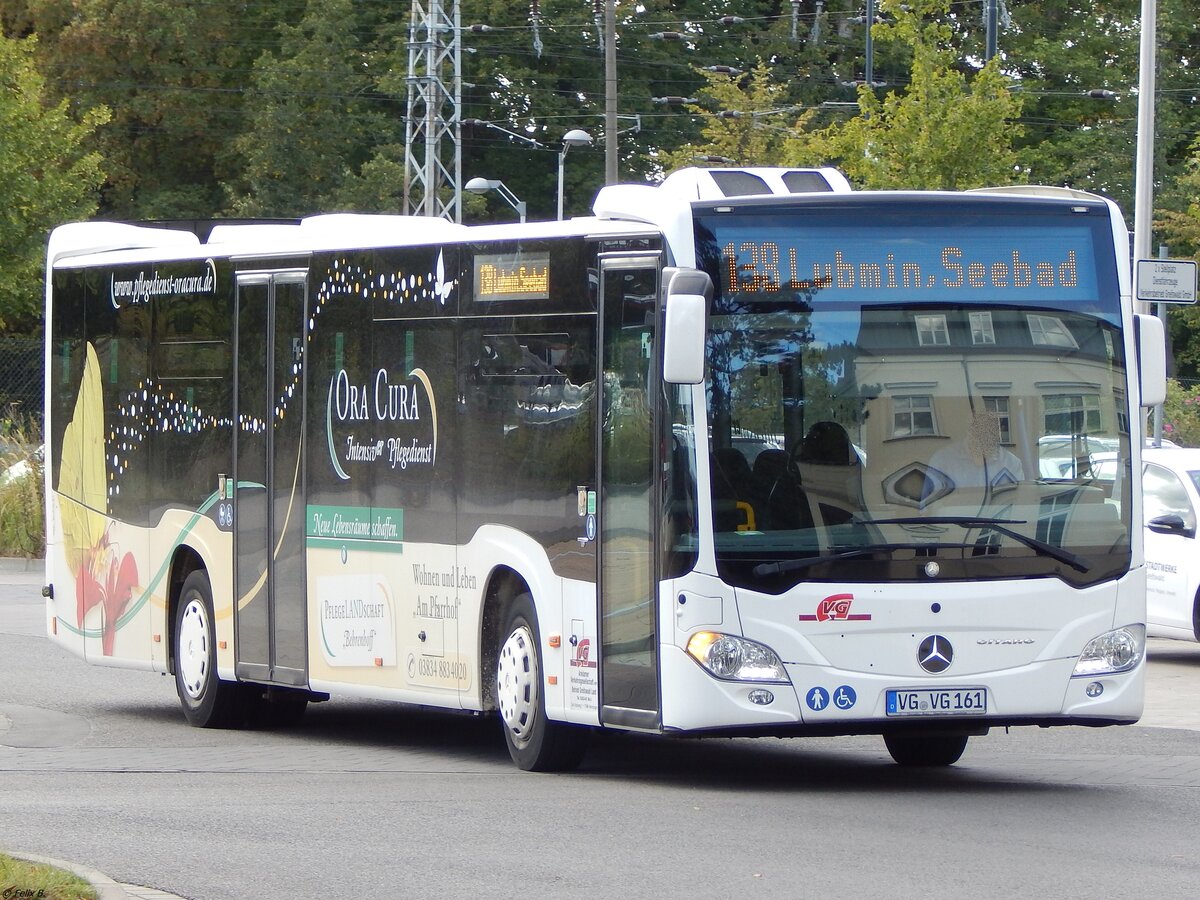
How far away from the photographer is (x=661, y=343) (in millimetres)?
10328

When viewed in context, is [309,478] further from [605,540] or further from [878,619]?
[878,619]

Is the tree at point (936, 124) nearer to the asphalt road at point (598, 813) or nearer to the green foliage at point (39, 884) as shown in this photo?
the asphalt road at point (598, 813)

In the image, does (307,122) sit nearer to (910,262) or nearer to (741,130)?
(741,130)

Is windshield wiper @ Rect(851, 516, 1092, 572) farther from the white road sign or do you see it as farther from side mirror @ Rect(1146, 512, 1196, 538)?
the white road sign

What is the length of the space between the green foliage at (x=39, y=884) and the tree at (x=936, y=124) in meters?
25.8

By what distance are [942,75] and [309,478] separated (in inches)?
848

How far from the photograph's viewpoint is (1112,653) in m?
10.6

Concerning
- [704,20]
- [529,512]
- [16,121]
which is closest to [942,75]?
[16,121]

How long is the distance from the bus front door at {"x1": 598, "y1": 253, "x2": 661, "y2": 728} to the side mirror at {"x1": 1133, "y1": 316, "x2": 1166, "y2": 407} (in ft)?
8.01

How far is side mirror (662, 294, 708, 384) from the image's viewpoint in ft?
32.1

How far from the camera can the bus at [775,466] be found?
1016 cm

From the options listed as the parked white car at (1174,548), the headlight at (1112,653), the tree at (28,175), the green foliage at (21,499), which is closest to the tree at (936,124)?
the green foliage at (21,499)

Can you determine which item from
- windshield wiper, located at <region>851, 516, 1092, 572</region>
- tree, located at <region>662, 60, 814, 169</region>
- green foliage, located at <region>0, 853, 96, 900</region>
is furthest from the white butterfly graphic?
tree, located at <region>662, 60, 814, 169</region>

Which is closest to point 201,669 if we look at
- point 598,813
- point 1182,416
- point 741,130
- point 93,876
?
point 598,813
